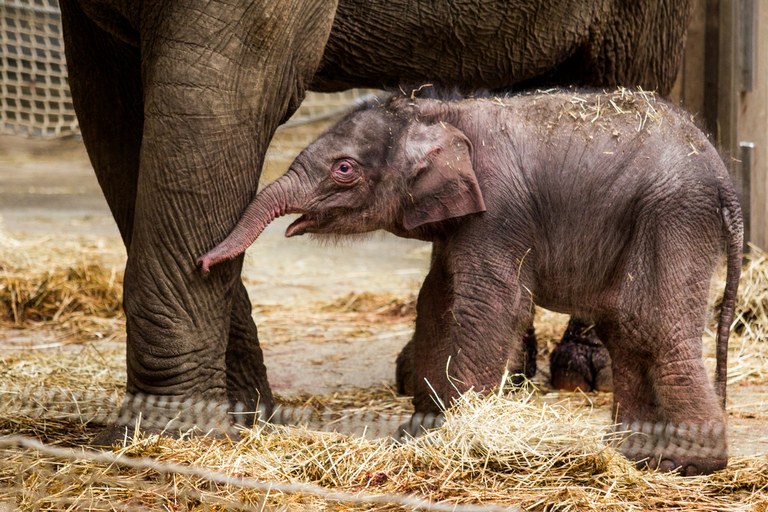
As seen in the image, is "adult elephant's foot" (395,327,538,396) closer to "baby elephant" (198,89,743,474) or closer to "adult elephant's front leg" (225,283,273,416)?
"adult elephant's front leg" (225,283,273,416)

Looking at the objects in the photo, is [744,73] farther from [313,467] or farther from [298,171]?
[313,467]

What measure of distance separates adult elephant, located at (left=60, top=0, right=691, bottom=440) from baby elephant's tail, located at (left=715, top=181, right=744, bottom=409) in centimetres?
150

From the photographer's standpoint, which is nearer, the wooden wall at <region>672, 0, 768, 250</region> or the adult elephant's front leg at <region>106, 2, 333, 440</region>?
the adult elephant's front leg at <region>106, 2, 333, 440</region>

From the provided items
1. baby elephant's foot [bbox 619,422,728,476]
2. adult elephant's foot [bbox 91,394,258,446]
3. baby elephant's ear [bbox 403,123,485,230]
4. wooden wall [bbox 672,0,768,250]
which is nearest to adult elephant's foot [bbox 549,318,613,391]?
baby elephant's foot [bbox 619,422,728,476]

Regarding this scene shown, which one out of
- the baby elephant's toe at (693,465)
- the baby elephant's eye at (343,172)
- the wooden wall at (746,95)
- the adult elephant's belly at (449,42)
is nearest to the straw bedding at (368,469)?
the baby elephant's toe at (693,465)

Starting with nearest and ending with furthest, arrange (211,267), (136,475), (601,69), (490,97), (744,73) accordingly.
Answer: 1. (136,475)
2. (211,267)
3. (490,97)
4. (601,69)
5. (744,73)

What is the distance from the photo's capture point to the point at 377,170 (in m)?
4.70

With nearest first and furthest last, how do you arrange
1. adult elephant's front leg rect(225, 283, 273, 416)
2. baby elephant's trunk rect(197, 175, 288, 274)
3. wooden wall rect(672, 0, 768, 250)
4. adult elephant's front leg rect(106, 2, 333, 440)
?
adult elephant's front leg rect(106, 2, 333, 440) → baby elephant's trunk rect(197, 175, 288, 274) → adult elephant's front leg rect(225, 283, 273, 416) → wooden wall rect(672, 0, 768, 250)

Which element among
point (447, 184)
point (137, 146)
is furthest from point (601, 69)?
point (137, 146)

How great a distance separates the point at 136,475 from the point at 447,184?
148 centimetres

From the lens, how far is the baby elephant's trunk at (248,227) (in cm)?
441

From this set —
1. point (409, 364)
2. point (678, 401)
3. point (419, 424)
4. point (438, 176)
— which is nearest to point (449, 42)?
point (438, 176)

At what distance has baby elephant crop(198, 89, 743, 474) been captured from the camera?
452 centimetres

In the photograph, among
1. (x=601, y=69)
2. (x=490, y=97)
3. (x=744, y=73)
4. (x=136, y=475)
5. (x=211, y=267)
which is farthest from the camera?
(x=744, y=73)
